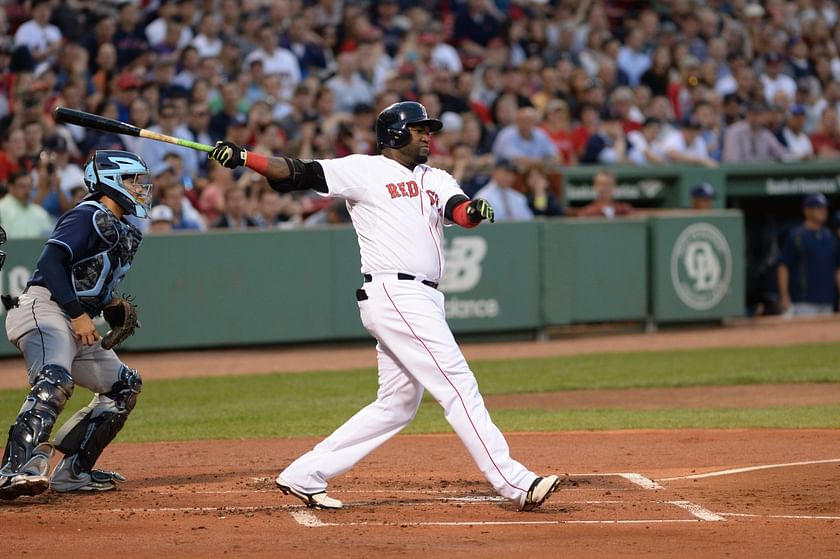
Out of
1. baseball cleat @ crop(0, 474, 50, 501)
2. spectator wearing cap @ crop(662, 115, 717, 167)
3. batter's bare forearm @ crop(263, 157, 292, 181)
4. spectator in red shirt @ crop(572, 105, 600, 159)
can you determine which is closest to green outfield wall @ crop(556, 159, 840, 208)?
spectator wearing cap @ crop(662, 115, 717, 167)

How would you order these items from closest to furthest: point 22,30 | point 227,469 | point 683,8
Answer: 1. point 227,469
2. point 22,30
3. point 683,8

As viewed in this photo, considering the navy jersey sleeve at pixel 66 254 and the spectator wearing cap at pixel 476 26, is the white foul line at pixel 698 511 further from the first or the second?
the spectator wearing cap at pixel 476 26

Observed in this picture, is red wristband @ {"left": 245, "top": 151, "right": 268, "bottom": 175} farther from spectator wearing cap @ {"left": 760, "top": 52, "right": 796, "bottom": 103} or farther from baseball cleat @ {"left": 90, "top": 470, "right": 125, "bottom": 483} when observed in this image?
spectator wearing cap @ {"left": 760, "top": 52, "right": 796, "bottom": 103}

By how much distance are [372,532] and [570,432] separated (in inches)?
145

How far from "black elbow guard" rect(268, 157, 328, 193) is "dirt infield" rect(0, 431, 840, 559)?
5.20 feet

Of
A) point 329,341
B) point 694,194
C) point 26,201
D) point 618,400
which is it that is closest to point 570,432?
point 618,400

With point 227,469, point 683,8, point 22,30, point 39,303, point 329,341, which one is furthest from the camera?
point 683,8

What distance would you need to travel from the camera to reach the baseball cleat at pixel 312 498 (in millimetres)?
6352

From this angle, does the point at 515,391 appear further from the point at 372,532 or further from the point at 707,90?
the point at 707,90

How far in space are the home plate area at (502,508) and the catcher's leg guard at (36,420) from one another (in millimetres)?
1291

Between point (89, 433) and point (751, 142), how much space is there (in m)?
12.6

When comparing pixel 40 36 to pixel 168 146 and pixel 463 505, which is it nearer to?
pixel 168 146

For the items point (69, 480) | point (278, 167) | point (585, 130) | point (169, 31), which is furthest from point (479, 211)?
point (585, 130)

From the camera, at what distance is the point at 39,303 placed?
6.71 m
